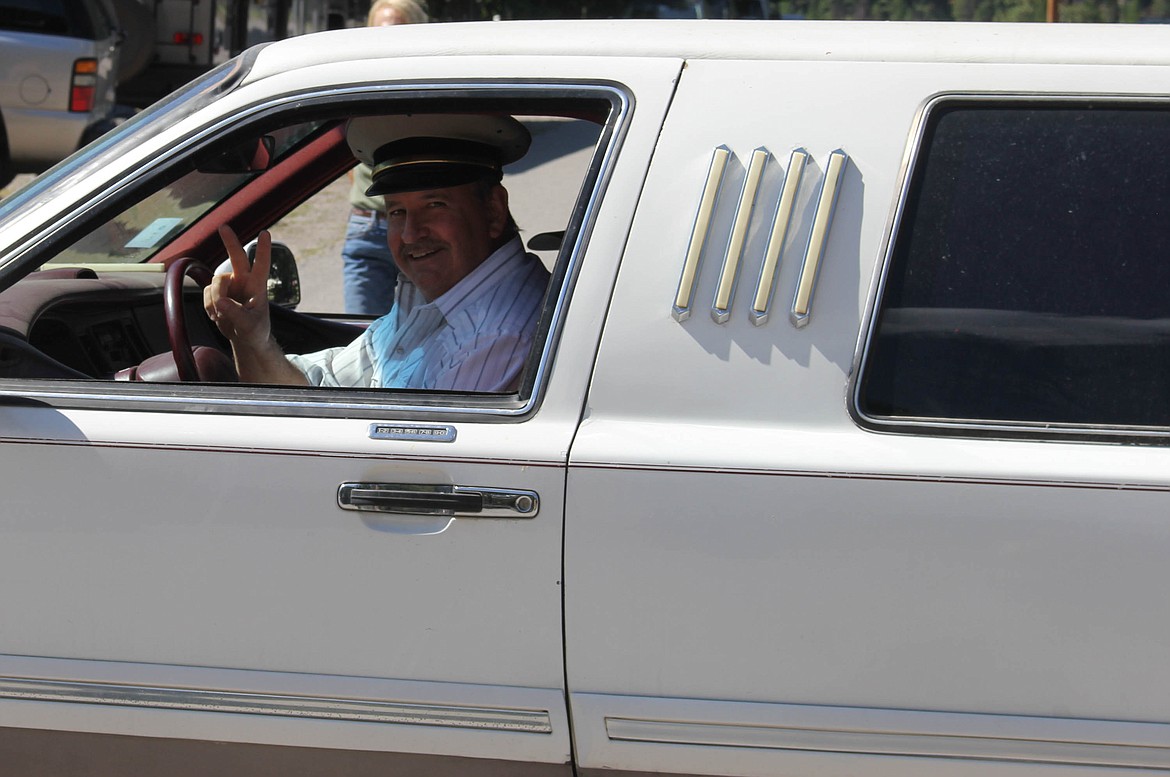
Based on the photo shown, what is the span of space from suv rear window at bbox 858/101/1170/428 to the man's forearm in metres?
1.34

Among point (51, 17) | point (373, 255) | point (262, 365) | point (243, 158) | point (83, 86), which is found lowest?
point (83, 86)

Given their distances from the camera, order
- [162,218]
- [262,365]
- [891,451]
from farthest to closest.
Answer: [162,218] < [262,365] < [891,451]

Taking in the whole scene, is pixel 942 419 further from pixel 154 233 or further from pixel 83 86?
pixel 83 86

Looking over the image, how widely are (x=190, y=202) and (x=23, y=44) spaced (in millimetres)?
7494

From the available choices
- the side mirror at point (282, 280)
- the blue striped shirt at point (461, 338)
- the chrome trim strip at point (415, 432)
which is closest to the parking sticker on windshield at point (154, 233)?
the side mirror at point (282, 280)

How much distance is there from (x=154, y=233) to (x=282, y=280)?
46 cm

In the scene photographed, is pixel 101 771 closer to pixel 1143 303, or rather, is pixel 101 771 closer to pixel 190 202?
pixel 190 202

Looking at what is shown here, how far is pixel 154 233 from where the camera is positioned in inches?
132

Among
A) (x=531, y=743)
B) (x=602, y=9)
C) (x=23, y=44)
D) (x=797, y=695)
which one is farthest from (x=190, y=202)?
(x=602, y=9)

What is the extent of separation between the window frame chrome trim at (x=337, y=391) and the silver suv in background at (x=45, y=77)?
8.52 m

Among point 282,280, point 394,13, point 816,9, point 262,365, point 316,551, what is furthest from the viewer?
point 816,9

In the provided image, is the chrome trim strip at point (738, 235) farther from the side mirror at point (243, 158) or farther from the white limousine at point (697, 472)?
the side mirror at point (243, 158)

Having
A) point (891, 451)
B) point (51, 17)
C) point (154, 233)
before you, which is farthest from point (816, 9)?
point (891, 451)

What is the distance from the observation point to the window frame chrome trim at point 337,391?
2.04 m
